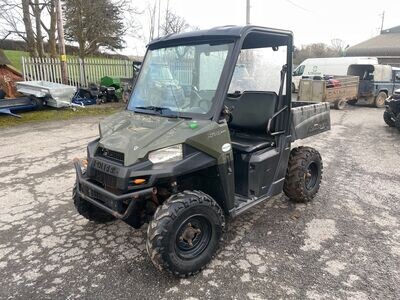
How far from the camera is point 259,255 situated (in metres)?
3.24

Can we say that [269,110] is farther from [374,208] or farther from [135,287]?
[135,287]

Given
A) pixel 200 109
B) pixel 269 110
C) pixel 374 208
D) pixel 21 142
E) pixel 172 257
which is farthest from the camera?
pixel 21 142

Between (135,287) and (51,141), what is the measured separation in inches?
238

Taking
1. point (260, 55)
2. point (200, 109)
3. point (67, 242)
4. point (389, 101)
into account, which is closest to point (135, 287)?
point (67, 242)

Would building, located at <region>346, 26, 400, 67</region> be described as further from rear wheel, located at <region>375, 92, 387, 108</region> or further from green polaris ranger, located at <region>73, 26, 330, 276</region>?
green polaris ranger, located at <region>73, 26, 330, 276</region>

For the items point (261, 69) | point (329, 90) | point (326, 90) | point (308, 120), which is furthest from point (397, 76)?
point (261, 69)

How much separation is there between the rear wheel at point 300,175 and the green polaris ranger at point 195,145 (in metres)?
0.02

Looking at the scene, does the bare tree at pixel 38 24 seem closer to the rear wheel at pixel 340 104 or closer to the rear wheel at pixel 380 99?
the rear wheel at pixel 340 104

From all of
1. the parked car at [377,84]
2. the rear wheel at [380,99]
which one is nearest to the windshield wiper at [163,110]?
the parked car at [377,84]

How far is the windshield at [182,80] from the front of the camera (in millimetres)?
3146

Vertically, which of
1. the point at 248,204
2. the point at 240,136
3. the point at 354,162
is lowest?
the point at 354,162

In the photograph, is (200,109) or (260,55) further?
(260,55)

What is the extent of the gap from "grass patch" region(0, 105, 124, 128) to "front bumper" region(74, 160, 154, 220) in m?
7.94

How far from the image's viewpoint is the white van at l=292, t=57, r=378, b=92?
1759 centimetres
